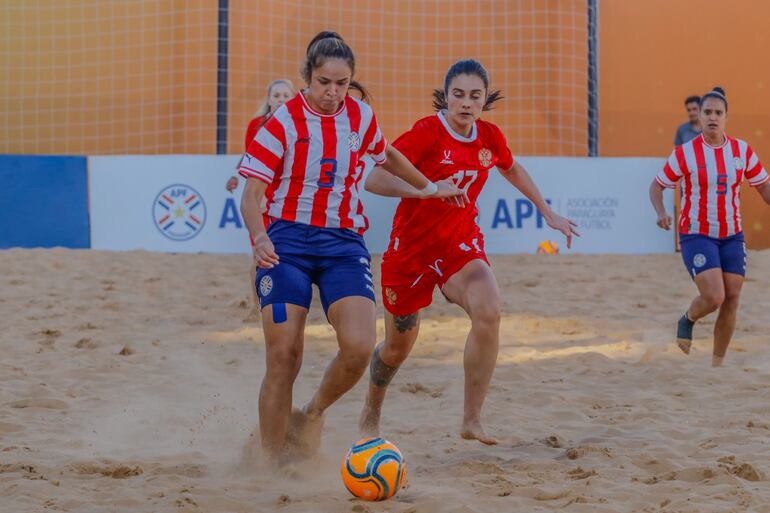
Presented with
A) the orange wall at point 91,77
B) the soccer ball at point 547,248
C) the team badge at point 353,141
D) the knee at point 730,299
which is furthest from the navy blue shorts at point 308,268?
the orange wall at point 91,77

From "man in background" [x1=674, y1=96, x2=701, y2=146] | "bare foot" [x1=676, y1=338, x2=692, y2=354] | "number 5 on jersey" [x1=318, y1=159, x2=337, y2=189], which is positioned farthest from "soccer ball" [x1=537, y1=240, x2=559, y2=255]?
"number 5 on jersey" [x1=318, y1=159, x2=337, y2=189]

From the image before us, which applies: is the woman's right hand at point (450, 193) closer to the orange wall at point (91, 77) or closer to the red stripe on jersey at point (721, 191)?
the red stripe on jersey at point (721, 191)

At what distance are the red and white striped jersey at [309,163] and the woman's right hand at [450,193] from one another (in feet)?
1.89

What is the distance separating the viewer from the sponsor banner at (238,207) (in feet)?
40.0

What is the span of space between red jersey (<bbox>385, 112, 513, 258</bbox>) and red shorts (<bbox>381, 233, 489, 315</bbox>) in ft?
0.10

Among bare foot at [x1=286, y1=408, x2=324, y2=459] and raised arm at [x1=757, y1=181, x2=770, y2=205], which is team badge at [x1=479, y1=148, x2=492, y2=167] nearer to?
bare foot at [x1=286, y1=408, x2=324, y2=459]

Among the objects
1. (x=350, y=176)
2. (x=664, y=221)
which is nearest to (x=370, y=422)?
(x=350, y=176)

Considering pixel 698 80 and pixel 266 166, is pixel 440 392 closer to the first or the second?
pixel 266 166

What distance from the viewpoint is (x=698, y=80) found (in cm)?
1537

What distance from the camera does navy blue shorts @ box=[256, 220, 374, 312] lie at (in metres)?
4.54

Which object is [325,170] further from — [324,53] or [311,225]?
[324,53]

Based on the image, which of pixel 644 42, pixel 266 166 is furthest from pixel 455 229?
pixel 644 42

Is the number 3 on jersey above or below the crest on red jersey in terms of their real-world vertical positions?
above

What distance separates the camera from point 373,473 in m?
4.16
